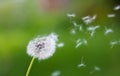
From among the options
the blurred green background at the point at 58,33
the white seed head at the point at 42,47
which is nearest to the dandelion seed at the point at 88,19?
the blurred green background at the point at 58,33

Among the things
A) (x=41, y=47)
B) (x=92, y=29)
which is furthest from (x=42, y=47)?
(x=92, y=29)

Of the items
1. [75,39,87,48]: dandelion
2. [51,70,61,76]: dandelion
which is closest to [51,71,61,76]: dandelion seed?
[51,70,61,76]: dandelion

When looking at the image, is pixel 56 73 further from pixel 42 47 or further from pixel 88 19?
pixel 88 19

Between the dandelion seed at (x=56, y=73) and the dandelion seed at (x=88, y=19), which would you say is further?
the dandelion seed at (x=88, y=19)

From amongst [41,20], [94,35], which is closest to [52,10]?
[41,20]

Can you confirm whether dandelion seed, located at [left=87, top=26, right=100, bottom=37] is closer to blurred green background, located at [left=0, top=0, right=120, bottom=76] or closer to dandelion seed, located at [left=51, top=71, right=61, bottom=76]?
blurred green background, located at [left=0, top=0, right=120, bottom=76]

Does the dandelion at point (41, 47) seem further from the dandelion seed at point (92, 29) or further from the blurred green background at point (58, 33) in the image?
the dandelion seed at point (92, 29)

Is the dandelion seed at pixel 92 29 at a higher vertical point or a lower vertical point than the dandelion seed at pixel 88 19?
lower
